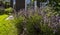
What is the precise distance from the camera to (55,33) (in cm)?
494

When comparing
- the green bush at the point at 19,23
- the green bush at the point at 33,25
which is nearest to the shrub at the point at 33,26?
the green bush at the point at 33,25

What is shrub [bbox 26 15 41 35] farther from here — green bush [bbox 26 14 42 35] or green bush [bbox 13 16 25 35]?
green bush [bbox 13 16 25 35]

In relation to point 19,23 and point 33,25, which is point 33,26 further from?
point 19,23

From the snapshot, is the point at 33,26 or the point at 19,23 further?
the point at 19,23

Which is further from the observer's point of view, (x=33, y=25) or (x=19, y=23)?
(x=19, y=23)

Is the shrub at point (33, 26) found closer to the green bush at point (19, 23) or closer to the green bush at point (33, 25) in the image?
the green bush at point (33, 25)

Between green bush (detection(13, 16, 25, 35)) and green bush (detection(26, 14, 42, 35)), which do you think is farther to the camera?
green bush (detection(13, 16, 25, 35))

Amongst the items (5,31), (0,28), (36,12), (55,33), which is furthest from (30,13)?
(0,28)

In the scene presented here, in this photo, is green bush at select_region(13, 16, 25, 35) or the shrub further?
green bush at select_region(13, 16, 25, 35)

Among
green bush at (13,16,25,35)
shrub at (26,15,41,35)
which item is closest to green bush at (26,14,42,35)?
shrub at (26,15,41,35)

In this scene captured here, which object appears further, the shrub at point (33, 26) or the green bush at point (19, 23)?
the green bush at point (19, 23)

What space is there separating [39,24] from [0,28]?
2.93 meters

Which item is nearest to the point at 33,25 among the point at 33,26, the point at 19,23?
the point at 33,26

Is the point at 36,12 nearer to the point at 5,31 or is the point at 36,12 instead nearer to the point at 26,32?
the point at 26,32
